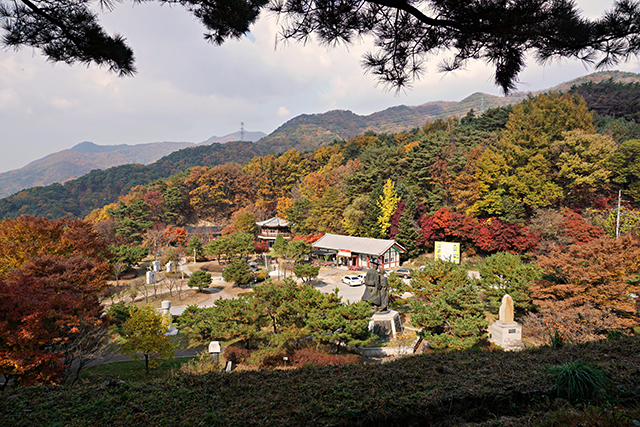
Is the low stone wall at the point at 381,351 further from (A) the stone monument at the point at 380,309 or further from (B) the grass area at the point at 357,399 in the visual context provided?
(B) the grass area at the point at 357,399

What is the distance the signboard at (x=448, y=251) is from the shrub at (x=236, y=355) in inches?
690

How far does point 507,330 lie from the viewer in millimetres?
10352

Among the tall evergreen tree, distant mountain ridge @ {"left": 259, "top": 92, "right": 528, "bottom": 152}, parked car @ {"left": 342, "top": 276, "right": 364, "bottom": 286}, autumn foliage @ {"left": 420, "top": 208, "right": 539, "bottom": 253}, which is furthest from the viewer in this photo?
distant mountain ridge @ {"left": 259, "top": 92, "right": 528, "bottom": 152}

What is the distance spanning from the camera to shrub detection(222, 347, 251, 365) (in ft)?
29.4

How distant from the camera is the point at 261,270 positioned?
25125 millimetres

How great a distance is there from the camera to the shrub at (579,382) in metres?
2.69

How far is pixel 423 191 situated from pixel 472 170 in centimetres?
437

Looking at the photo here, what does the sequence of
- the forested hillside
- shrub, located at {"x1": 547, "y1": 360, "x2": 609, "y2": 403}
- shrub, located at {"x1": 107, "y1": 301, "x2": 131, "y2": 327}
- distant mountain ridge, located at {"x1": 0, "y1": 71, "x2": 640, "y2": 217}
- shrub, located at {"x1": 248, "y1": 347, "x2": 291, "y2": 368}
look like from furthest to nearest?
distant mountain ridge, located at {"x1": 0, "y1": 71, "x2": 640, "y2": 217} → the forested hillside → shrub, located at {"x1": 107, "y1": 301, "x2": 131, "y2": 327} → shrub, located at {"x1": 248, "y1": 347, "x2": 291, "y2": 368} → shrub, located at {"x1": 547, "y1": 360, "x2": 609, "y2": 403}

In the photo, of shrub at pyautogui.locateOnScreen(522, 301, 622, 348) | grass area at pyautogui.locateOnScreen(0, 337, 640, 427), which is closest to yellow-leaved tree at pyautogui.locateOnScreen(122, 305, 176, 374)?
grass area at pyautogui.locateOnScreen(0, 337, 640, 427)

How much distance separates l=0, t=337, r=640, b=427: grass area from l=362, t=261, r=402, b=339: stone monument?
777 centimetres

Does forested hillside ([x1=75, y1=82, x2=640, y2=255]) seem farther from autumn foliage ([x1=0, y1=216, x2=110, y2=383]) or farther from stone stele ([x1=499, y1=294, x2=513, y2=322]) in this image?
autumn foliage ([x1=0, y1=216, x2=110, y2=383])

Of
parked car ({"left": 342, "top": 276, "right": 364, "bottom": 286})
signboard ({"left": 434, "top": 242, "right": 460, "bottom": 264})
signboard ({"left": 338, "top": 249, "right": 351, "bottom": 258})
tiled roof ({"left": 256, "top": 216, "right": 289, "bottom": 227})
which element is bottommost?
parked car ({"left": 342, "top": 276, "right": 364, "bottom": 286})

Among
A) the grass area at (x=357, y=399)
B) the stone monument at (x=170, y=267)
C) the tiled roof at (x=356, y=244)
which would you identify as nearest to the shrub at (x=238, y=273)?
the stone monument at (x=170, y=267)

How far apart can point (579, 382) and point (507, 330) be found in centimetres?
900
